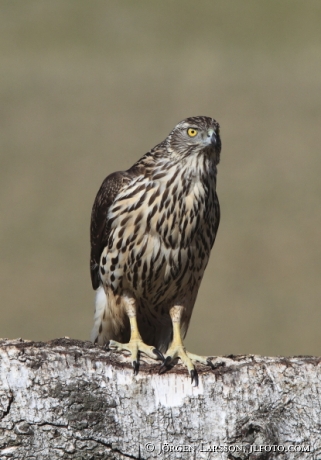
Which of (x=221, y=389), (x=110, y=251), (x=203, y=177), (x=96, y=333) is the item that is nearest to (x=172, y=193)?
(x=203, y=177)

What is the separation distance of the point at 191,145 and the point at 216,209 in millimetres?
468

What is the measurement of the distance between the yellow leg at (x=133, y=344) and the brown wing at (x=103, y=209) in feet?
1.38

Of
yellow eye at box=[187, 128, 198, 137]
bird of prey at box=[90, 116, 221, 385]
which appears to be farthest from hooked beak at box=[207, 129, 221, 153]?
yellow eye at box=[187, 128, 198, 137]

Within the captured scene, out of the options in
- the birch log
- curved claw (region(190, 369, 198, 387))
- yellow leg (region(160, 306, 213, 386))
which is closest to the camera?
the birch log

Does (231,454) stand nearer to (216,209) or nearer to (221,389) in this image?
(221,389)

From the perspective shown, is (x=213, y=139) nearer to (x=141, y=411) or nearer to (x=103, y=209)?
(x=103, y=209)

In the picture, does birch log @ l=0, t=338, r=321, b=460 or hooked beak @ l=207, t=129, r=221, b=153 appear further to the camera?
hooked beak @ l=207, t=129, r=221, b=153

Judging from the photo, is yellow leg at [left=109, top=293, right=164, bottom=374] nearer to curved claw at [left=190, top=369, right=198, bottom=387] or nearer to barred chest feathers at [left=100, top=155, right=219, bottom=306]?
barred chest feathers at [left=100, top=155, right=219, bottom=306]

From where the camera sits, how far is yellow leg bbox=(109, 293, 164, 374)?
4.73m

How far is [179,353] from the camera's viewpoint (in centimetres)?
507

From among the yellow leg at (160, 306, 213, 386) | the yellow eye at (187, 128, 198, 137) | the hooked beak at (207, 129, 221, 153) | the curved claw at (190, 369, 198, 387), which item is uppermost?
the yellow eye at (187, 128, 198, 137)

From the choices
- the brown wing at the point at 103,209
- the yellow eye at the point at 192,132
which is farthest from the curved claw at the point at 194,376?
the yellow eye at the point at 192,132

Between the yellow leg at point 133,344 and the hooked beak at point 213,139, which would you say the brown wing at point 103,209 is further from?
the hooked beak at point 213,139

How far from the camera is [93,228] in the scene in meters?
5.90
